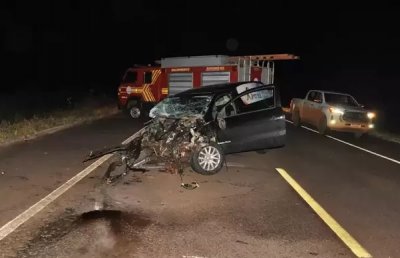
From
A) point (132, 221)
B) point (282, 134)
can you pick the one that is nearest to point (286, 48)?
point (282, 134)

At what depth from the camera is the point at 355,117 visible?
17.1m

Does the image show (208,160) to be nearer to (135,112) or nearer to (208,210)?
(208,210)

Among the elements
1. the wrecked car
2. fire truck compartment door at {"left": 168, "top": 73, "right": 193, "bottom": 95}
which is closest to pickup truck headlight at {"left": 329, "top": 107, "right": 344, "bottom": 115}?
the wrecked car

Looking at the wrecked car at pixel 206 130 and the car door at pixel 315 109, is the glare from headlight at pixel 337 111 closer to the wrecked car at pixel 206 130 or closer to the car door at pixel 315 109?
the car door at pixel 315 109

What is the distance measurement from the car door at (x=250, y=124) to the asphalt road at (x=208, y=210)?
57 centimetres

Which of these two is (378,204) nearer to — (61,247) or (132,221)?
(132,221)

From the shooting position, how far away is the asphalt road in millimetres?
5676

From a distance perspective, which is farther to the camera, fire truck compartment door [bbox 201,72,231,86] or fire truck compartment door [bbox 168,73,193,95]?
fire truck compartment door [bbox 168,73,193,95]

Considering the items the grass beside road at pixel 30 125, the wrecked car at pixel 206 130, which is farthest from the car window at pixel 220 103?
the grass beside road at pixel 30 125

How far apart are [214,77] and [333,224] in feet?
55.3

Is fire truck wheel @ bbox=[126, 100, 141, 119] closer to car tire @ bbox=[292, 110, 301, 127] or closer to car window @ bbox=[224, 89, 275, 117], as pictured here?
car tire @ bbox=[292, 110, 301, 127]

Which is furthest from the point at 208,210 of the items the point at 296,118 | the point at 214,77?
the point at 214,77

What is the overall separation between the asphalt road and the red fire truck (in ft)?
35.2

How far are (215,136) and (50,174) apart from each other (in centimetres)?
326
